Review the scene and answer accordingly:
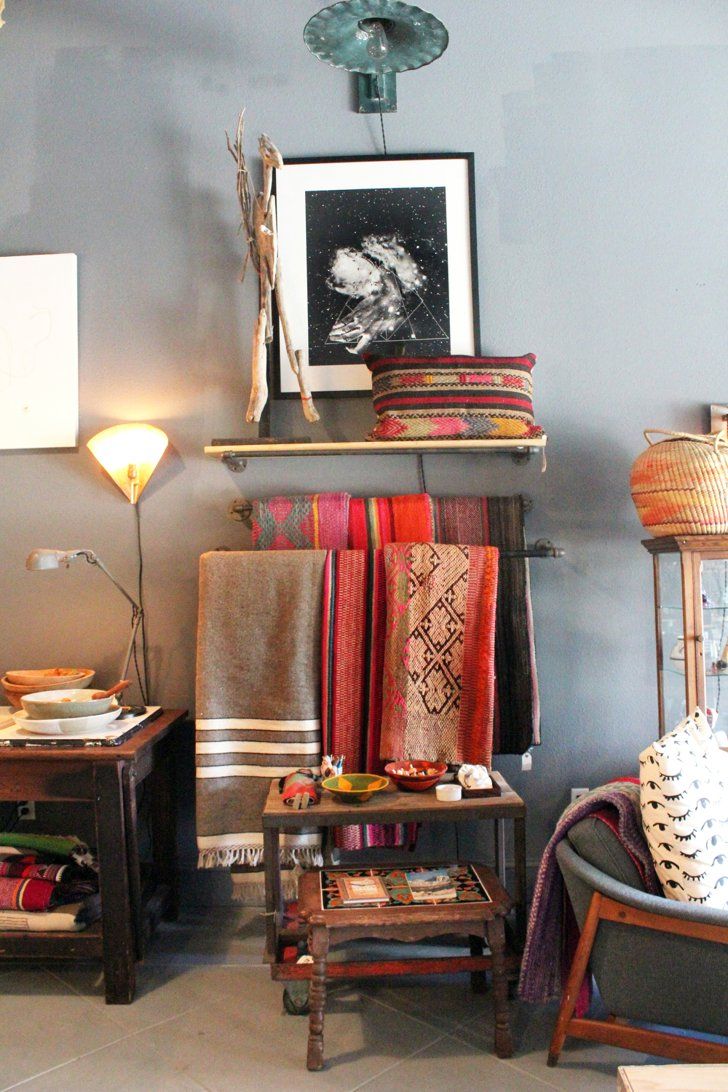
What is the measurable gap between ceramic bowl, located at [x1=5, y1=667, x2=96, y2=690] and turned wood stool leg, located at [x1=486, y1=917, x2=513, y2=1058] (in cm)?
142

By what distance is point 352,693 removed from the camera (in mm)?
2660

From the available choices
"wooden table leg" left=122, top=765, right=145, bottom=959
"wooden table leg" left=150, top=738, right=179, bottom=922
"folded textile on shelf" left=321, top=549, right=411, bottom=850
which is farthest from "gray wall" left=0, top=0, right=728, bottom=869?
"wooden table leg" left=122, top=765, right=145, bottom=959

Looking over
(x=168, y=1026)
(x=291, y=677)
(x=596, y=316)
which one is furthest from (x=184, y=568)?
(x=596, y=316)

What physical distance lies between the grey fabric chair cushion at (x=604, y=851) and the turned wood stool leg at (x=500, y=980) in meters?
0.27

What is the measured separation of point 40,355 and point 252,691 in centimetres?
135

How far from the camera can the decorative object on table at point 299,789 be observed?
2268 millimetres

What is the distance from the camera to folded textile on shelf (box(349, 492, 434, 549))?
110 inches

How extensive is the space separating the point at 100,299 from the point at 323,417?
0.86 metres

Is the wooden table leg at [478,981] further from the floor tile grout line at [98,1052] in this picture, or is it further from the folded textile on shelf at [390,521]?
the folded textile on shelf at [390,521]

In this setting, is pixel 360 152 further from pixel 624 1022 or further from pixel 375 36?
pixel 624 1022

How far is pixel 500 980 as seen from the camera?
82.6 inches

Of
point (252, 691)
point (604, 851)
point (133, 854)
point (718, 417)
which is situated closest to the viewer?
point (604, 851)

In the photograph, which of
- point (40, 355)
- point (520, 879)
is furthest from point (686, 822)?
point (40, 355)

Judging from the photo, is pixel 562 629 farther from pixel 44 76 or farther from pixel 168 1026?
pixel 44 76
